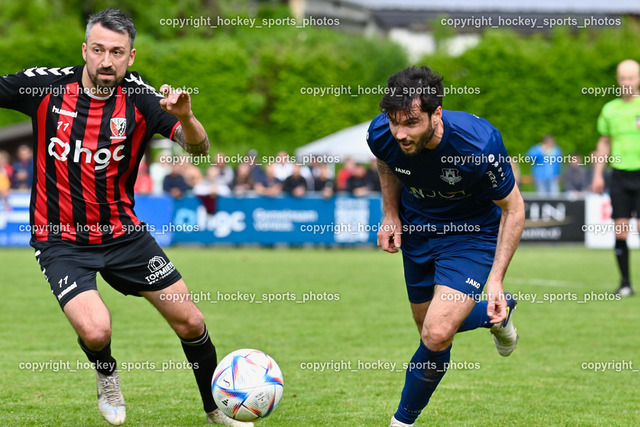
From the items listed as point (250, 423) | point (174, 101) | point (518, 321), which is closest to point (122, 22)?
point (174, 101)

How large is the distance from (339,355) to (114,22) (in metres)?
3.71

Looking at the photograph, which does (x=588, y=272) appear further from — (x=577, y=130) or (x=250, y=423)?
(x=577, y=130)

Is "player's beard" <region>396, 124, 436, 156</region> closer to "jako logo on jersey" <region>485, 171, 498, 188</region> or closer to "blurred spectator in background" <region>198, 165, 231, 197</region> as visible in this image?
"jako logo on jersey" <region>485, 171, 498, 188</region>

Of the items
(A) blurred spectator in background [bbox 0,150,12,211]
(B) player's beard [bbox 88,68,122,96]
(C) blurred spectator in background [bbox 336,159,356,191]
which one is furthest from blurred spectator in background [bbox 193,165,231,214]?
(B) player's beard [bbox 88,68,122,96]

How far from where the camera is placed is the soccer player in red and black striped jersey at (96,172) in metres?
5.14

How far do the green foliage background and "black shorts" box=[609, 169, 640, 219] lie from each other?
19464 mm

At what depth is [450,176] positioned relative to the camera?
5.12 m

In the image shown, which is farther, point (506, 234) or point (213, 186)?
point (213, 186)

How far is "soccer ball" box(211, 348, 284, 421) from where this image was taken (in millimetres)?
5113

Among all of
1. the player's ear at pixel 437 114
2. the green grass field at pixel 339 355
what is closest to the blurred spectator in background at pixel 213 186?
the green grass field at pixel 339 355

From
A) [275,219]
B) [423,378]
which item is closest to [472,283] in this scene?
[423,378]

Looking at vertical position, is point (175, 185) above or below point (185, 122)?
below

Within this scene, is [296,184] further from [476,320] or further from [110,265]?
[110,265]

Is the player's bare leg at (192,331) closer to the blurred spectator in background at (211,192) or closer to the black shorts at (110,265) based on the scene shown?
the black shorts at (110,265)
